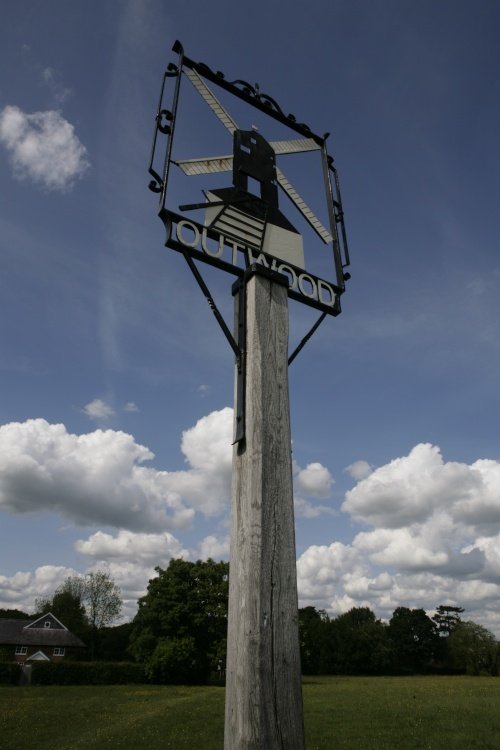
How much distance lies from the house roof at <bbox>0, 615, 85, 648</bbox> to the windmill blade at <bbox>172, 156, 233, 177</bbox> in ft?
208

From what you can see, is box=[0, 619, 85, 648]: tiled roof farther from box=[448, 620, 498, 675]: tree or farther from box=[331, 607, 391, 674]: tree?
box=[448, 620, 498, 675]: tree

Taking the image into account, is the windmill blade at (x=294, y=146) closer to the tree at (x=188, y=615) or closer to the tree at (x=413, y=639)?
the tree at (x=188, y=615)

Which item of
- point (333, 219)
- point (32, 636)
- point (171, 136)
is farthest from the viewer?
point (32, 636)

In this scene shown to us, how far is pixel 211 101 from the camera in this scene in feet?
16.7

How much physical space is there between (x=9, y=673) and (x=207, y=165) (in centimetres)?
4361

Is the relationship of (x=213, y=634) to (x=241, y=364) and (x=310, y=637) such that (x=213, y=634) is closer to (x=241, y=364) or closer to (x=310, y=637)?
(x=310, y=637)

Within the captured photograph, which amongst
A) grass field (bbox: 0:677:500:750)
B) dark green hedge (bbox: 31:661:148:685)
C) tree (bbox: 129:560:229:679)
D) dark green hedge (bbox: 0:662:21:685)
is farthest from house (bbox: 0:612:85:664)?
grass field (bbox: 0:677:500:750)

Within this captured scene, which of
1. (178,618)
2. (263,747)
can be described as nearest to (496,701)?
(263,747)

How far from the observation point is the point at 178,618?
37.8m

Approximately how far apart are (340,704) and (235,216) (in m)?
19.9

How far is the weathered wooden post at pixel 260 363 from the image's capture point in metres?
2.86

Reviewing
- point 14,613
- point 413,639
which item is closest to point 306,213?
point 413,639

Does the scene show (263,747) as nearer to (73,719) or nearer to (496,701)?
(73,719)

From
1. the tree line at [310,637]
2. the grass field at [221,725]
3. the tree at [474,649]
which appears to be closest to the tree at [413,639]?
the tree line at [310,637]
